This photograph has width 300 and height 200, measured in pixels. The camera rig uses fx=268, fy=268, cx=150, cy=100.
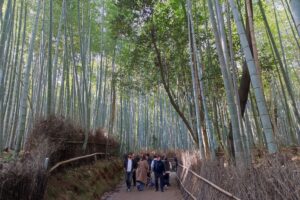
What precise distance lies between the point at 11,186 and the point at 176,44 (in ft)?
21.6

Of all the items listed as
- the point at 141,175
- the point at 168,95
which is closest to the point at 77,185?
the point at 141,175

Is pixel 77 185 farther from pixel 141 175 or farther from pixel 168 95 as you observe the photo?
pixel 168 95

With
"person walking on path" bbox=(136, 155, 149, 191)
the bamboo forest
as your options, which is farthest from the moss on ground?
"person walking on path" bbox=(136, 155, 149, 191)

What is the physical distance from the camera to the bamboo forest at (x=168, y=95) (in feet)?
9.96

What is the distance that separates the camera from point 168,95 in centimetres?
830

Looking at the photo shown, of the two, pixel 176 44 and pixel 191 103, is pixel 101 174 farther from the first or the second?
pixel 176 44

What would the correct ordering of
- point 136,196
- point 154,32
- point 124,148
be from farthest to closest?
point 124,148 → point 154,32 → point 136,196

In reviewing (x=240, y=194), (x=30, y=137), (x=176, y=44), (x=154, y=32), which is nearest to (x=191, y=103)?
(x=176, y=44)

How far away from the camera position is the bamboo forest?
3035 mm

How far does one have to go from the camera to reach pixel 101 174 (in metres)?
8.16

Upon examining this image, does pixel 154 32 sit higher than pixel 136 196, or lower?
higher

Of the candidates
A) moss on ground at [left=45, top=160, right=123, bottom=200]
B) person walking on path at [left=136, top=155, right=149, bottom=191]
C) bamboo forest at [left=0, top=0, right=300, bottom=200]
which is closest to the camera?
bamboo forest at [left=0, top=0, right=300, bottom=200]

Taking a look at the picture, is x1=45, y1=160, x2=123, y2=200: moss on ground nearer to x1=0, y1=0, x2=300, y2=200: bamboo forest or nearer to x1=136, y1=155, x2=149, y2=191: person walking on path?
x1=0, y1=0, x2=300, y2=200: bamboo forest

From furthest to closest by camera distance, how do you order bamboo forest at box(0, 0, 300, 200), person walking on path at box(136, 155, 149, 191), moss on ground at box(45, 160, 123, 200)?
person walking on path at box(136, 155, 149, 191), moss on ground at box(45, 160, 123, 200), bamboo forest at box(0, 0, 300, 200)
